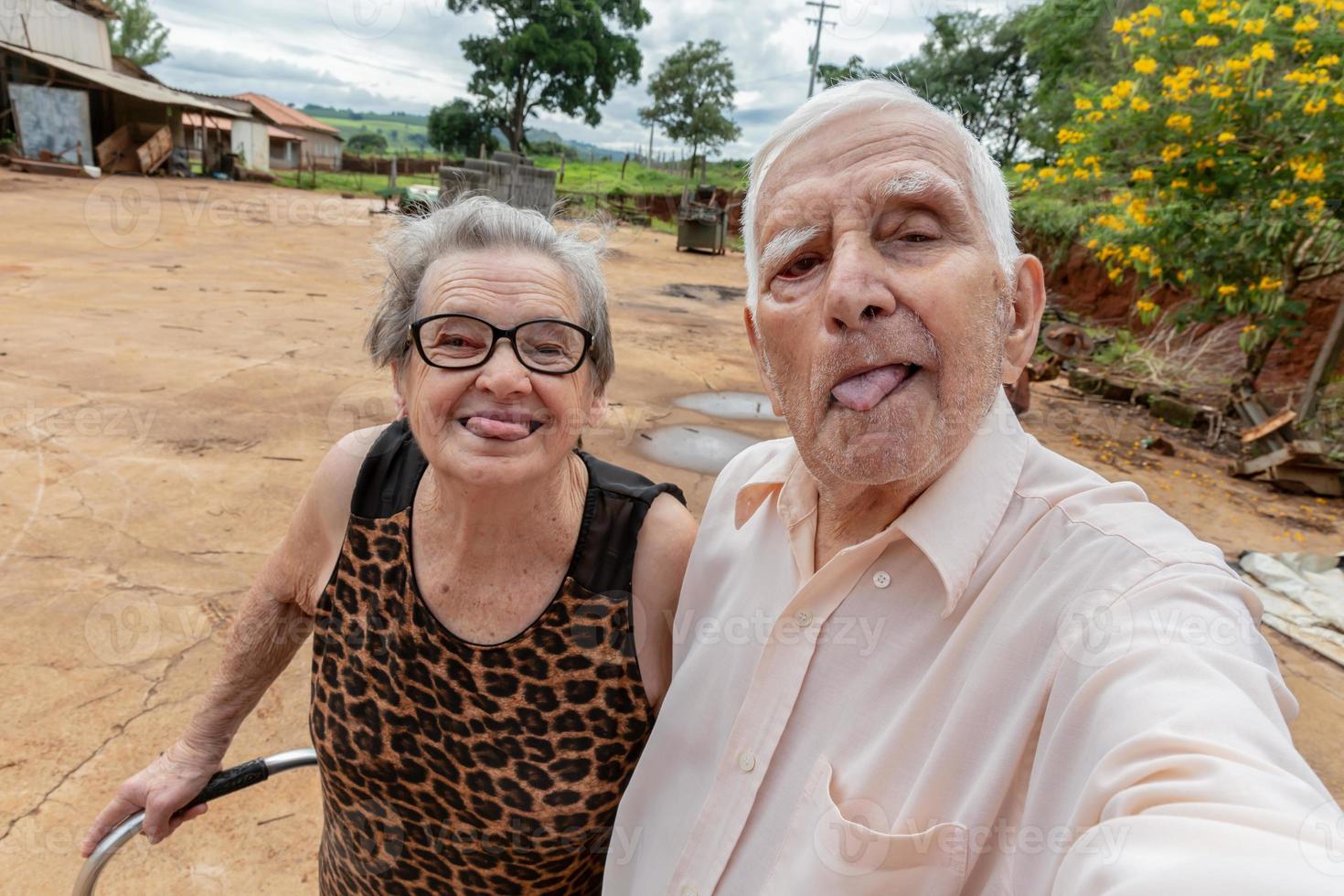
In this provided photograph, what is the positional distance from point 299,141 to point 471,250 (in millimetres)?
40987

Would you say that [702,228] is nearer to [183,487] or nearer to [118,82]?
[183,487]

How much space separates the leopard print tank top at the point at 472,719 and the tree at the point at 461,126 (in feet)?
131

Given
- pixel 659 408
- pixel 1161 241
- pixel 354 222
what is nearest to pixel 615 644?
pixel 659 408

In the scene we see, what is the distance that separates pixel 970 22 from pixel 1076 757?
35924 mm

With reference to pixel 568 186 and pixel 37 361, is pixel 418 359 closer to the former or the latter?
pixel 37 361

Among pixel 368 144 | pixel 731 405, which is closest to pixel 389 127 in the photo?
pixel 368 144

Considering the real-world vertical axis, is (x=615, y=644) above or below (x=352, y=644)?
above

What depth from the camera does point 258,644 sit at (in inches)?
68.9

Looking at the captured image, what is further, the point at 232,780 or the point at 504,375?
the point at 232,780

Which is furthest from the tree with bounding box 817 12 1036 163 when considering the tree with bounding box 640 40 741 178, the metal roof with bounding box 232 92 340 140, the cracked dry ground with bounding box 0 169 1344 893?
the metal roof with bounding box 232 92 340 140

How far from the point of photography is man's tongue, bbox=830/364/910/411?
109 centimetres

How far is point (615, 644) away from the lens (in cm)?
150

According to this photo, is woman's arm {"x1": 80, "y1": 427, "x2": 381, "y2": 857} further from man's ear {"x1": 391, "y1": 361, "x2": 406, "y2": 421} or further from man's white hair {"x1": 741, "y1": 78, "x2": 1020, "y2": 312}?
man's white hair {"x1": 741, "y1": 78, "x2": 1020, "y2": 312}

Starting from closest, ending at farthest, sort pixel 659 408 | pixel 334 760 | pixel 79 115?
pixel 334 760
pixel 659 408
pixel 79 115
